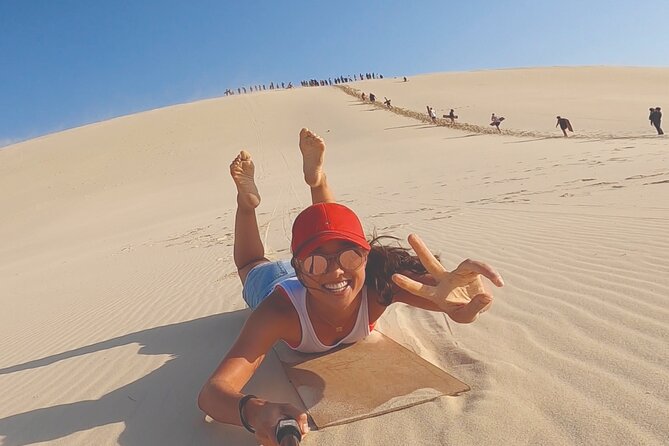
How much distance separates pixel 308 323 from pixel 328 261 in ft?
1.74

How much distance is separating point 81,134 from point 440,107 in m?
25.4

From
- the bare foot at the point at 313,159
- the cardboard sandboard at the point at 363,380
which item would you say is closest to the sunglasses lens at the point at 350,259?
the cardboard sandboard at the point at 363,380

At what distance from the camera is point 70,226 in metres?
18.3

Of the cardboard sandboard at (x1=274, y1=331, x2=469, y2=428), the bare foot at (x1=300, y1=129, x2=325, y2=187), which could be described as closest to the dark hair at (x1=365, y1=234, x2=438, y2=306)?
the cardboard sandboard at (x1=274, y1=331, x2=469, y2=428)

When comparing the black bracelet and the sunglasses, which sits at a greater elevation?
the sunglasses

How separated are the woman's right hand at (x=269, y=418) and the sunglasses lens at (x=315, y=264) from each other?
63 centimetres

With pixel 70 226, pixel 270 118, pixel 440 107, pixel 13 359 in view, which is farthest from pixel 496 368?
pixel 270 118

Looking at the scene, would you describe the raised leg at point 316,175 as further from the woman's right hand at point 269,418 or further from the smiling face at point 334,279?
the woman's right hand at point 269,418

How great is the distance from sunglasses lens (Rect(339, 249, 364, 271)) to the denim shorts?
109 centimetres

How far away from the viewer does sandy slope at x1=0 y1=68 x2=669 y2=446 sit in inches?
95.9

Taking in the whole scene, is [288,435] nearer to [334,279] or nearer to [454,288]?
[334,279]

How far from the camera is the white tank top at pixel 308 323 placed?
278 cm

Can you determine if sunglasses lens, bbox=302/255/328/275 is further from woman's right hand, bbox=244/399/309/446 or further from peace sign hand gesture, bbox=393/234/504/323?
woman's right hand, bbox=244/399/309/446

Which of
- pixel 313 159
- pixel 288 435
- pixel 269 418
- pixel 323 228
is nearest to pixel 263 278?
pixel 313 159
